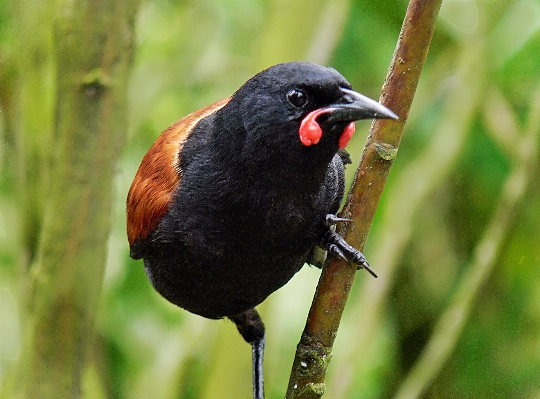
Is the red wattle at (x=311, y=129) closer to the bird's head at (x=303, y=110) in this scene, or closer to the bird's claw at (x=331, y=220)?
the bird's head at (x=303, y=110)

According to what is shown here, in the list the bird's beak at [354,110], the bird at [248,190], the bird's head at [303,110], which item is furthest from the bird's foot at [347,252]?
the bird's beak at [354,110]

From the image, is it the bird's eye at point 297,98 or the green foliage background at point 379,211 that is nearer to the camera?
the bird's eye at point 297,98

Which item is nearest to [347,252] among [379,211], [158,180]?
[158,180]

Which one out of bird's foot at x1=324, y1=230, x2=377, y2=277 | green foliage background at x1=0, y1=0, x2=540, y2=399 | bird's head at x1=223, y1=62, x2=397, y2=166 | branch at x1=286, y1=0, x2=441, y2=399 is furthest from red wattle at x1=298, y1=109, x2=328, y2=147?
green foliage background at x1=0, y1=0, x2=540, y2=399

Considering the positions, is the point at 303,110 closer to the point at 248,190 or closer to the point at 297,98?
the point at 297,98

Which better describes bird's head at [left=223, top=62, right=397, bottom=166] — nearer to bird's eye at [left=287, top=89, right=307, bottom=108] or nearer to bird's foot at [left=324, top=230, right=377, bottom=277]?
bird's eye at [left=287, top=89, right=307, bottom=108]

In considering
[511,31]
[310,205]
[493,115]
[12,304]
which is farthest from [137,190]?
[511,31]

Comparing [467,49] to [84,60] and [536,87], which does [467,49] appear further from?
[84,60]

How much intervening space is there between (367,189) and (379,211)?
1.66 meters

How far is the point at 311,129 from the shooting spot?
1806 mm

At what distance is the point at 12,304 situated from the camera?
357cm

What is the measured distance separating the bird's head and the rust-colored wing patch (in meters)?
0.42

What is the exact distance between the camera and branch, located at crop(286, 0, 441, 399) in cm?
184

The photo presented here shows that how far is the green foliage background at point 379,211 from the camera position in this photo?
3092 mm
